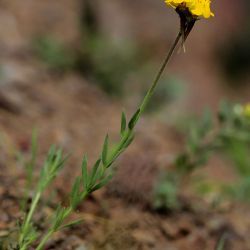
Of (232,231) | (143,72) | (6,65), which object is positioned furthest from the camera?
(143,72)

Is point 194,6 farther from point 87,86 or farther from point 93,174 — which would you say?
point 87,86

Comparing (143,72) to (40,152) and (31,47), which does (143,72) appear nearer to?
(31,47)

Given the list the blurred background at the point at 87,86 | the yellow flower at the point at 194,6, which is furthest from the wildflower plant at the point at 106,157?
the blurred background at the point at 87,86

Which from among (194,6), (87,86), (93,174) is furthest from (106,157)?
(87,86)

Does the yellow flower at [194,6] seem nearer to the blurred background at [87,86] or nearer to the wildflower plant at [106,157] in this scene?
the wildflower plant at [106,157]

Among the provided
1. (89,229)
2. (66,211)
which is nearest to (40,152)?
(89,229)

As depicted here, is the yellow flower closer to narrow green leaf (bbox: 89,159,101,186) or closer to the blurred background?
the blurred background

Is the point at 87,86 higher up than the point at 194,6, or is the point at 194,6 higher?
the point at 194,6
